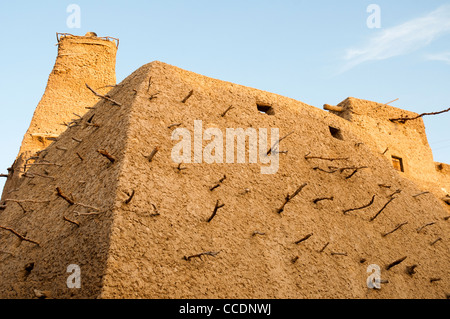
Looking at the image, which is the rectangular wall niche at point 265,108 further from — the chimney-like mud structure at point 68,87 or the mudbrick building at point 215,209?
the chimney-like mud structure at point 68,87

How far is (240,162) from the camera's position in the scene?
8.06m

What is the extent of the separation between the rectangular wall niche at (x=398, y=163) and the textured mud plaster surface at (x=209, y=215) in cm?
91

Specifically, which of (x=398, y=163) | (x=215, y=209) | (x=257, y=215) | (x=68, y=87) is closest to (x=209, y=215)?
(x=215, y=209)

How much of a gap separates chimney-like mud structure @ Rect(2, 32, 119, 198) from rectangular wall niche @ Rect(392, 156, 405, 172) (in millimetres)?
9268

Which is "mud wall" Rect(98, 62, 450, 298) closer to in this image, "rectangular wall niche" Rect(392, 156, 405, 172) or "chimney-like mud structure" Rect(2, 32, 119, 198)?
"rectangular wall niche" Rect(392, 156, 405, 172)

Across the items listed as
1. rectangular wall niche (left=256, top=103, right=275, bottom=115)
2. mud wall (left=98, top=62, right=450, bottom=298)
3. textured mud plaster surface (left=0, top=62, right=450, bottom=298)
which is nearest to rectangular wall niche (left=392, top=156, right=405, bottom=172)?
mud wall (left=98, top=62, right=450, bottom=298)

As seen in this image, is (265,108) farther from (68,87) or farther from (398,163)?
(68,87)

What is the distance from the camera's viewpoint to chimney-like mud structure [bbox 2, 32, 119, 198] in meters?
11.8

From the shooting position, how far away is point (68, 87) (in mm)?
13422

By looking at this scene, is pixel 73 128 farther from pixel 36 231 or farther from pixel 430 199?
pixel 430 199

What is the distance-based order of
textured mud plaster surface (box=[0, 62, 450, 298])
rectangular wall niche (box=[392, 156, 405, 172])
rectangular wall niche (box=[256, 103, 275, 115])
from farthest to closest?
rectangular wall niche (box=[392, 156, 405, 172]) → rectangular wall niche (box=[256, 103, 275, 115]) → textured mud plaster surface (box=[0, 62, 450, 298])

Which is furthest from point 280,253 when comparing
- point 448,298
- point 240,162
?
point 448,298

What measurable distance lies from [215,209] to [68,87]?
9255 mm
